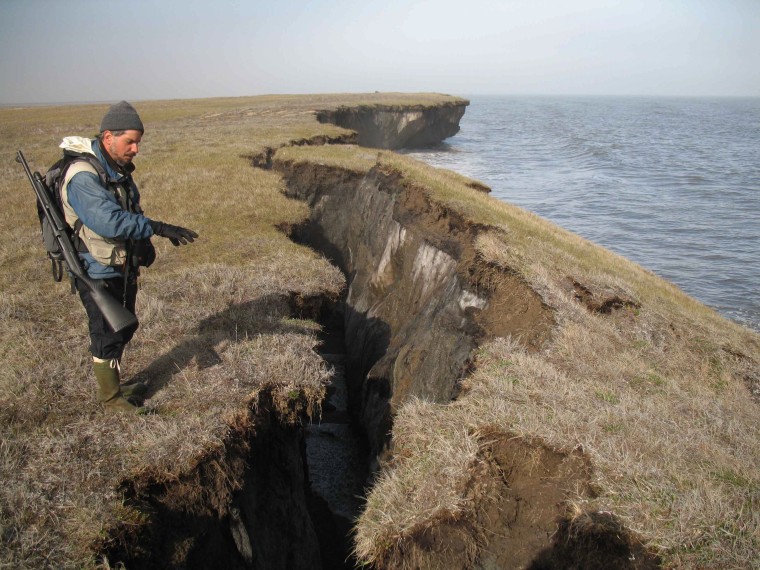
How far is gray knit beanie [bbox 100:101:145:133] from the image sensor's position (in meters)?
4.86

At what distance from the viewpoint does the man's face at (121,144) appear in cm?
494

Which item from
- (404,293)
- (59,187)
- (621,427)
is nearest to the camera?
(59,187)

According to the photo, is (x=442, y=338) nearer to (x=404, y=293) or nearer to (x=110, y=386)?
(x=404, y=293)

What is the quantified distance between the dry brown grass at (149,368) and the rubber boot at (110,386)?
147 mm

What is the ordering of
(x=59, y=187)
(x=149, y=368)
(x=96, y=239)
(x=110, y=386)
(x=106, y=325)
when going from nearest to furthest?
(x=59, y=187) → (x=96, y=239) → (x=106, y=325) → (x=110, y=386) → (x=149, y=368)

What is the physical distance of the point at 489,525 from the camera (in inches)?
184

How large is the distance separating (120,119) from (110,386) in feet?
9.50

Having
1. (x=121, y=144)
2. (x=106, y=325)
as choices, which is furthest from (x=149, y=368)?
(x=121, y=144)

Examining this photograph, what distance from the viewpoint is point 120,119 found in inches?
192

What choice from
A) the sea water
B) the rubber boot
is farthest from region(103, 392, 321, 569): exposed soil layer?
the sea water

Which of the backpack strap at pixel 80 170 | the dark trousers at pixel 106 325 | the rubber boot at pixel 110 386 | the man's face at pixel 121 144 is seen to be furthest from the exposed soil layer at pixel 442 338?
the man's face at pixel 121 144

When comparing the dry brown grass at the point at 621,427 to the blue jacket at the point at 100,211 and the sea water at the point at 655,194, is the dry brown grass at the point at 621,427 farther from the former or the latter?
the sea water at the point at 655,194

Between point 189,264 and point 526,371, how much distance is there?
7.71m

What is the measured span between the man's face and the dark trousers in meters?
1.31
